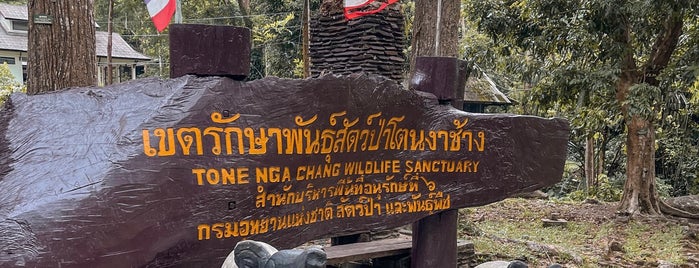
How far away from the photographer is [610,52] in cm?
880

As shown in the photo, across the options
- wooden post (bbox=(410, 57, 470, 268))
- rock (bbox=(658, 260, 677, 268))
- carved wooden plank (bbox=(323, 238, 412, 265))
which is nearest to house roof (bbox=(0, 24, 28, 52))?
carved wooden plank (bbox=(323, 238, 412, 265))

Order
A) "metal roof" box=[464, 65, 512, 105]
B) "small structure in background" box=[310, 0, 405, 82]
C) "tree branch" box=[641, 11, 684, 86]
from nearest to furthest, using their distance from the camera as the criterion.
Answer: "small structure in background" box=[310, 0, 405, 82]
"tree branch" box=[641, 11, 684, 86]
"metal roof" box=[464, 65, 512, 105]

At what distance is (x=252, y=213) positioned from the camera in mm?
2953

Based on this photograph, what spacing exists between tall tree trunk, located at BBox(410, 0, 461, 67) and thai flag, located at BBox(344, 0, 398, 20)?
2.53 ft

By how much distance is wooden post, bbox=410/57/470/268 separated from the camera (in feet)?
12.9

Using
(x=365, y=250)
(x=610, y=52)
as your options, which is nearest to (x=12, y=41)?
(x=610, y=52)

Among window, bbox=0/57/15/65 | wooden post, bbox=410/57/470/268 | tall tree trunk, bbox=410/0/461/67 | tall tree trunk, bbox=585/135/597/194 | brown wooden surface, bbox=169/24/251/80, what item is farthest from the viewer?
window, bbox=0/57/15/65

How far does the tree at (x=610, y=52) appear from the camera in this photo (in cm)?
855

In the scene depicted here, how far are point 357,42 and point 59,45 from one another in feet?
9.80

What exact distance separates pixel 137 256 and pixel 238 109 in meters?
0.81

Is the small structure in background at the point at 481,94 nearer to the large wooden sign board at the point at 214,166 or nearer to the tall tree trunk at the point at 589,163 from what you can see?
the tall tree trunk at the point at 589,163

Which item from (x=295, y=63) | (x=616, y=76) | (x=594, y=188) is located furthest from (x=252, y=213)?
(x=295, y=63)

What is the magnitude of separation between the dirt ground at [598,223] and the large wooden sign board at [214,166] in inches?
118

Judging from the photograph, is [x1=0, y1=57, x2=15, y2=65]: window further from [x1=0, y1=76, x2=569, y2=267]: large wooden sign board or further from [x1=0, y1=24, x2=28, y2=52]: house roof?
[x1=0, y1=76, x2=569, y2=267]: large wooden sign board
